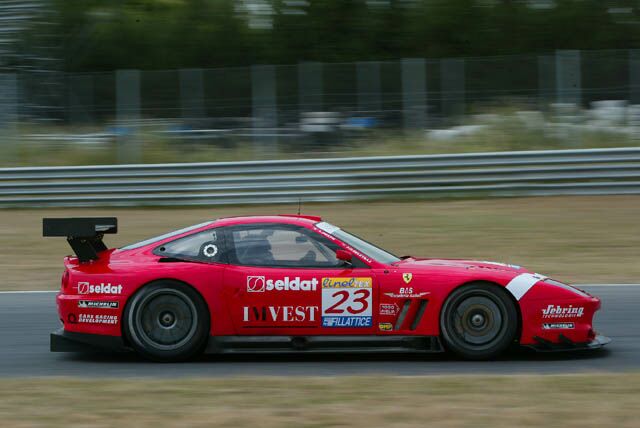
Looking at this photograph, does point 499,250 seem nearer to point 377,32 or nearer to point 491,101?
point 491,101

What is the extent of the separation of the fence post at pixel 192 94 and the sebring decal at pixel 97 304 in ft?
34.5

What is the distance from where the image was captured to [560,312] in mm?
6789

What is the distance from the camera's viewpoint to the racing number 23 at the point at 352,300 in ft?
22.4

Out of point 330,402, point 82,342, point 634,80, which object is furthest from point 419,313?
point 634,80

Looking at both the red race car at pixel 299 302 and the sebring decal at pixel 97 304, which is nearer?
the red race car at pixel 299 302

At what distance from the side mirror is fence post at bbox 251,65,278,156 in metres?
9.91

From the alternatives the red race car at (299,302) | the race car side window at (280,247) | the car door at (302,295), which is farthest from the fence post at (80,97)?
the car door at (302,295)

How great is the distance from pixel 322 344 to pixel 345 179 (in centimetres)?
922

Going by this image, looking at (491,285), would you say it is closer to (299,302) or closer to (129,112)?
(299,302)

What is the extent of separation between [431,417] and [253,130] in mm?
12351

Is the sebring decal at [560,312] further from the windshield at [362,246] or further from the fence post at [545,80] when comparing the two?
the fence post at [545,80]

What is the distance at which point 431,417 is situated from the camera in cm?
505

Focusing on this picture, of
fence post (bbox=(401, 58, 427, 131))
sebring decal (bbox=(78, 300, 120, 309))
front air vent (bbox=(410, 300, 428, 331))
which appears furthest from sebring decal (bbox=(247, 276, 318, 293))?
fence post (bbox=(401, 58, 427, 131))

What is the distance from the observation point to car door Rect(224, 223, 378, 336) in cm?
685
